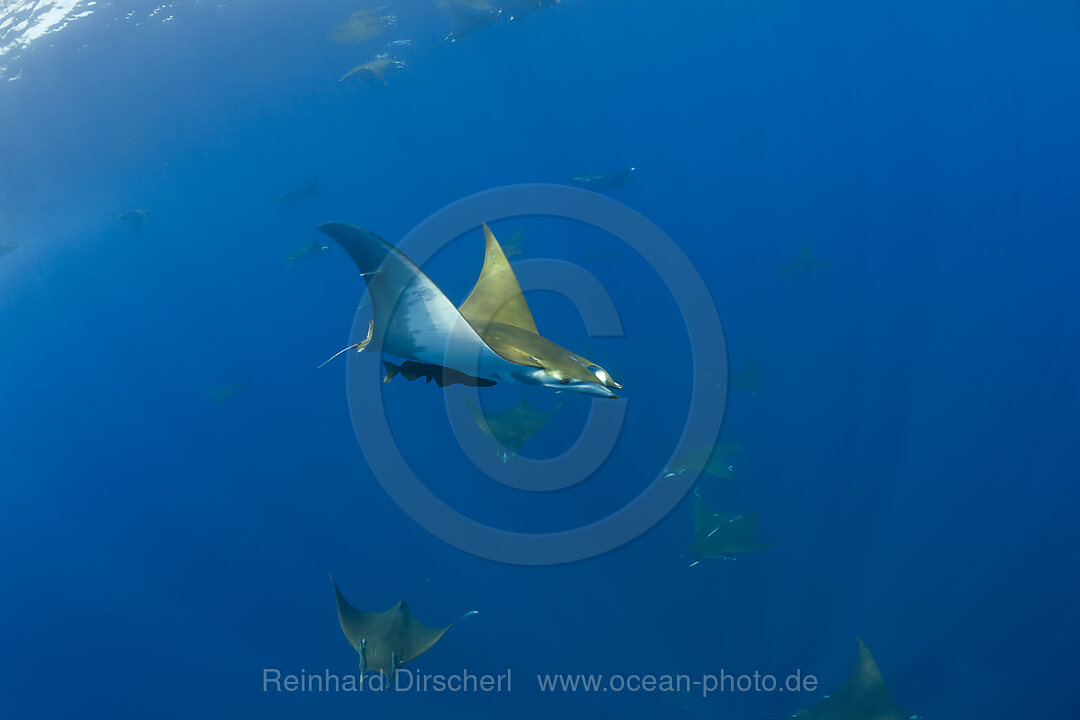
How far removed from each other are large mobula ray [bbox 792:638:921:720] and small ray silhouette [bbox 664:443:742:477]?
5.65 feet

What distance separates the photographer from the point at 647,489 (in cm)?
700

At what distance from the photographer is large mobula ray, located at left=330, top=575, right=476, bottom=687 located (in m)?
3.68

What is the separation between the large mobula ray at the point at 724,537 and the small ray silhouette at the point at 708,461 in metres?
0.33

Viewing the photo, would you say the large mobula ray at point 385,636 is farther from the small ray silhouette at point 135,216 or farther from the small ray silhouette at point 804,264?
the small ray silhouette at point 135,216

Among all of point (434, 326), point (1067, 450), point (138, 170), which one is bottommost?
point (1067, 450)

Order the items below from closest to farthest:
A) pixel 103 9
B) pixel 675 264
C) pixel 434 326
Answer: pixel 434 326 → pixel 675 264 → pixel 103 9

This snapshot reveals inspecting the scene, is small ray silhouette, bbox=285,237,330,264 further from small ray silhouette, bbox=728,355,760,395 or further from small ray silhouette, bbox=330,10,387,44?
small ray silhouette, bbox=330,10,387,44

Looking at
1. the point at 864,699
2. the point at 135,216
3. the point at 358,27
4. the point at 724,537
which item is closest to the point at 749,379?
the point at 724,537

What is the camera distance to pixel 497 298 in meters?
3.59

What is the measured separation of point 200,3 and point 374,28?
6786 mm

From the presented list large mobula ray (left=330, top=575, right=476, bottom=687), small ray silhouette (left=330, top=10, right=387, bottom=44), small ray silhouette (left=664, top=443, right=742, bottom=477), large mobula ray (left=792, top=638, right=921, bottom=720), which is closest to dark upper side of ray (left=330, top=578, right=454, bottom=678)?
large mobula ray (left=330, top=575, right=476, bottom=687)

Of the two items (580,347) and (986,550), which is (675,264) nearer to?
(580,347)

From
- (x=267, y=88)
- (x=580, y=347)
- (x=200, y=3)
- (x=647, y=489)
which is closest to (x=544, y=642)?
(x=647, y=489)

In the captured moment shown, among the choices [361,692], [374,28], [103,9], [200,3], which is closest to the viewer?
[361,692]
